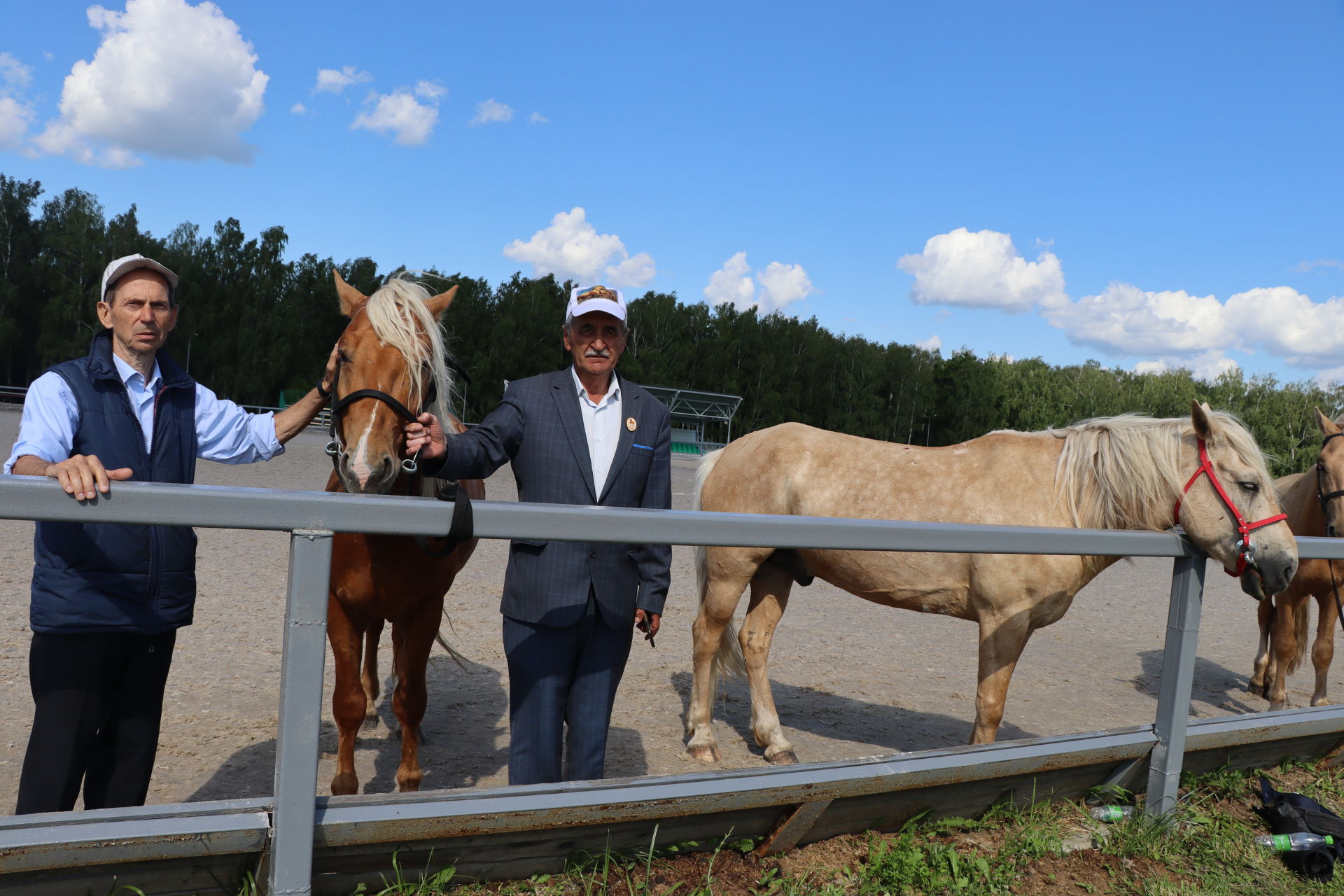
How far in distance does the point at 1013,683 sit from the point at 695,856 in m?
4.79

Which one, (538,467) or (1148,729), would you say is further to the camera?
(1148,729)

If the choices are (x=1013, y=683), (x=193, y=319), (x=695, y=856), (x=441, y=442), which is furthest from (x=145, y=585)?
(x=193, y=319)

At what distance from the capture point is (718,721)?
5.40 metres

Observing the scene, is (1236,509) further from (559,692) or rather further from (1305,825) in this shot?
(559,692)

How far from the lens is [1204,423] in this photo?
3.57 meters

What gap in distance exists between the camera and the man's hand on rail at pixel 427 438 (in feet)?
7.81

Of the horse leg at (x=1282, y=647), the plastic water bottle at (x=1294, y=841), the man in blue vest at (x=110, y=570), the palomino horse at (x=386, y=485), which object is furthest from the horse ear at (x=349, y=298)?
the horse leg at (x=1282, y=647)

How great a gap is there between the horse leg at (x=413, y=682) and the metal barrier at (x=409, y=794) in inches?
60.6

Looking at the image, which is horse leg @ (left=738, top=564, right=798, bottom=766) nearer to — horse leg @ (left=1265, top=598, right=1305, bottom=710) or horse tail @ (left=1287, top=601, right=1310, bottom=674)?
horse leg @ (left=1265, top=598, right=1305, bottom=710)

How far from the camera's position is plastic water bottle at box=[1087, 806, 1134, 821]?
2.86 m

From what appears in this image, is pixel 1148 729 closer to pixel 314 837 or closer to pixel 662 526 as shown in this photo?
pixel 662 526

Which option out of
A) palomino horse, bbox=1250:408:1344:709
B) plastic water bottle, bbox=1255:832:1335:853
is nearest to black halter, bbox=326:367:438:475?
plastic water bottle, bbox=1255:832:1335:853

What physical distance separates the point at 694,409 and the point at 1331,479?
4421cm

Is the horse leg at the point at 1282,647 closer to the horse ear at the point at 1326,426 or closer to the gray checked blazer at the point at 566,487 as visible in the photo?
the horse ear at the point at 1326,426
